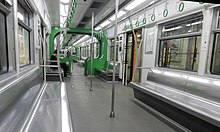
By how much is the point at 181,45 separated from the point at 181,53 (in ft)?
0.63

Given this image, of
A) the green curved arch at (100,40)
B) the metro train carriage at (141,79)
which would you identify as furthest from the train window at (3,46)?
the green curved arch at (100,40)

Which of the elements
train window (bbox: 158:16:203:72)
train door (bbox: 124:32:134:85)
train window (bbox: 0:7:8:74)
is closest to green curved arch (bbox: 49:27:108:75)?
train door (bbox: 124:32:134:85)

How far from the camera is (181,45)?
3.57 m

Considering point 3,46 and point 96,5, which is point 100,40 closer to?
point 96,5

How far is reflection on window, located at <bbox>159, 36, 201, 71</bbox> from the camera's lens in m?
3.20

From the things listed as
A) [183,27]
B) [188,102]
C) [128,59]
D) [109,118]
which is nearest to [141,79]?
[128,59]

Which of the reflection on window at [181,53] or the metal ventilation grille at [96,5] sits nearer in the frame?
the reflection on window at [181,53]

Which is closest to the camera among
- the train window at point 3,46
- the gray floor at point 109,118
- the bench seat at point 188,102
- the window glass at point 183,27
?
the train window at point 3,46

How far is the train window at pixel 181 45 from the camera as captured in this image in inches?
124

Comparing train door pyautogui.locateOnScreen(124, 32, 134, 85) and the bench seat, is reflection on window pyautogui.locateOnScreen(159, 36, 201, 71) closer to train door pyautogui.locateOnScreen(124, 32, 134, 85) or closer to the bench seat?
the bench seat

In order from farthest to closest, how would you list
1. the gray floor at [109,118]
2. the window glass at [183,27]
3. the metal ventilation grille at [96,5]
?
the metal ventilation grille at [96,5] → the window glass at [183,27] → the gray floor at [109,118]

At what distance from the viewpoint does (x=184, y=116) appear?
243 cm

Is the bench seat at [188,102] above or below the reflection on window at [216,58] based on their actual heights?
below

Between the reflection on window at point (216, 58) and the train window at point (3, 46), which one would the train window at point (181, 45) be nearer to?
the reflection on window at point (216, 58)
